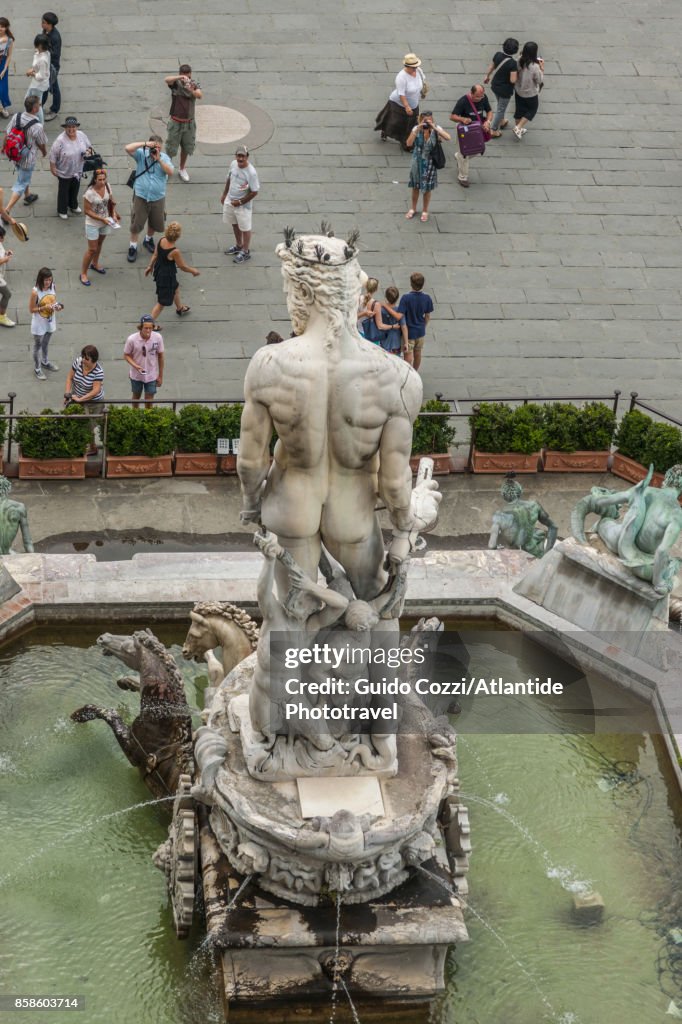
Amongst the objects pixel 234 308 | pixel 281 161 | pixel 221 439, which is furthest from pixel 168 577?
pixel 281 161

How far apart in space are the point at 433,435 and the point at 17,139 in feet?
26.9

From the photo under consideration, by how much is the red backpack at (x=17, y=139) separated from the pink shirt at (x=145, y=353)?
5131 mm

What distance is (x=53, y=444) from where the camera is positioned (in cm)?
2512

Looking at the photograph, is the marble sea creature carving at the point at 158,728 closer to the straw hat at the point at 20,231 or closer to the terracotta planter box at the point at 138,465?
the terracotta planter box at the point at 138,465

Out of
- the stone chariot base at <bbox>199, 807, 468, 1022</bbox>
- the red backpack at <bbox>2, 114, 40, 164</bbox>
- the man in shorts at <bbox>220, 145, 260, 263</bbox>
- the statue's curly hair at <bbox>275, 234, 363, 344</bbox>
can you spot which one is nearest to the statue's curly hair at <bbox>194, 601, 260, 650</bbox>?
the stone chariot base at <bbox>199, 807, 468, 1022</bbox>

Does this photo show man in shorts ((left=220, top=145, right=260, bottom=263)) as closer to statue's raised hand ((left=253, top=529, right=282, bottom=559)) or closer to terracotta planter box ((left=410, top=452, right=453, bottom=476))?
terracotta planter box ((left=410, top=452, right=453, bottom=476))

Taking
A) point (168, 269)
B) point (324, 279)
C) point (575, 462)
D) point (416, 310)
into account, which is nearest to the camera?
point (324, 279)

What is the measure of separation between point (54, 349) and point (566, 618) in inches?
352

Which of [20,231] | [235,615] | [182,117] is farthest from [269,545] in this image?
[182,117]

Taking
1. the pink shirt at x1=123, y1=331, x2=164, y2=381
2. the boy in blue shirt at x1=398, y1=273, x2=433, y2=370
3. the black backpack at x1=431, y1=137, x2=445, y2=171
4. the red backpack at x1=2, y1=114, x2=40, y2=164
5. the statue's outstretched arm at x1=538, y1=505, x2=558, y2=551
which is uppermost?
the black backpack at x1=431, y1=137, x2=445, y2=171

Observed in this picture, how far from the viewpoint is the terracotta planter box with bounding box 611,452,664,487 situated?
85.5ft

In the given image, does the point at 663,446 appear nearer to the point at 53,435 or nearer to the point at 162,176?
the point at 53,435

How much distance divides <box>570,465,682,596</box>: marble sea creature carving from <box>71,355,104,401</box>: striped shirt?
22.3ft

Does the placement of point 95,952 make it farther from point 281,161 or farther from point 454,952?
point 281,161
